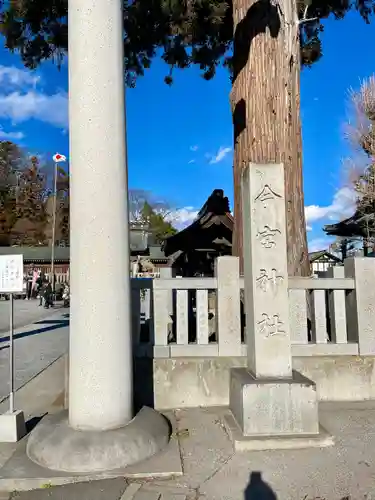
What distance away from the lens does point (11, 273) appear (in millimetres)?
4379

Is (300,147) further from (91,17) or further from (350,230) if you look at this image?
(350,230)

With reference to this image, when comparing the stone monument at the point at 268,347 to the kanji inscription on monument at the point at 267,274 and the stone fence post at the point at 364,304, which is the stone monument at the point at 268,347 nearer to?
the kanji inscription on monument at the point at 267,274

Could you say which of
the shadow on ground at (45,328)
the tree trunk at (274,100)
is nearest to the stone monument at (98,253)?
the tree trunk at (274,100)

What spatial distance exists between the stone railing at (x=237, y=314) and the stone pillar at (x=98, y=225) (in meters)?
1.36

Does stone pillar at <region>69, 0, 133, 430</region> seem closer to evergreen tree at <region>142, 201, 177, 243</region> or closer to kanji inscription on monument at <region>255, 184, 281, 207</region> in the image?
kanji inscription on monument at <region>255, 184, 281, 207</region>

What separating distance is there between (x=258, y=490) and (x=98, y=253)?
226cm

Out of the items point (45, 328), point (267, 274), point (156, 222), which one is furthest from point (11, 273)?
point (156, 222)

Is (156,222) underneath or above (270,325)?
above

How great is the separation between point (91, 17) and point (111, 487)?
3.96 metres

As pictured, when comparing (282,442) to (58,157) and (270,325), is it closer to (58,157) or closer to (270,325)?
(270,325)

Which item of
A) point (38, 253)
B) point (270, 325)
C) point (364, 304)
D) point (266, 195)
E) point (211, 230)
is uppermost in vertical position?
point (38, 253)

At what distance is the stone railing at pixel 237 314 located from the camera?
5.18 meters

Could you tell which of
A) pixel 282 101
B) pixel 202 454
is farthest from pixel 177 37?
pixel 202 454

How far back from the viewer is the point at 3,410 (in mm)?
5059
